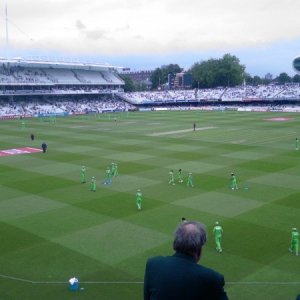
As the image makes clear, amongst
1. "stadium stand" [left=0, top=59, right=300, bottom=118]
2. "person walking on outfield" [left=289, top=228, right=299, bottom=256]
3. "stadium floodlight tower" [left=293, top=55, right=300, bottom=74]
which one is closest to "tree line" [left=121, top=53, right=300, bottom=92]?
"stadium stand" [left=0, top=59, right=300, bottom=118]

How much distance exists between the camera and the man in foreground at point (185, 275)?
334 cm

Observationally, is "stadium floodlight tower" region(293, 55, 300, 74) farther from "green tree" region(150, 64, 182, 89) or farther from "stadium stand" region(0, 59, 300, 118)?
"green tree" region(150, 64, 182, 89)

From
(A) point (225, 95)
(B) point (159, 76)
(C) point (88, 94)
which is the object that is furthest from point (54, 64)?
(B) point (159, 76)

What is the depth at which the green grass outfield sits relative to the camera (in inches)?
476

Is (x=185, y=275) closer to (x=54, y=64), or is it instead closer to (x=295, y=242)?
(x=295, y=242)

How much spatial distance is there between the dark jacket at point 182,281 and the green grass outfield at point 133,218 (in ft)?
26.9

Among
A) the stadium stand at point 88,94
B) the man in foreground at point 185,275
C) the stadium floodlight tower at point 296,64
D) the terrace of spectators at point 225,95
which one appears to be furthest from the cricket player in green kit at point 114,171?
the terrace of spectators at point 225,95

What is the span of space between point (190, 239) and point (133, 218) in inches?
573

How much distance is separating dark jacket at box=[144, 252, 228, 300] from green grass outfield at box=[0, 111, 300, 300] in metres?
8.19

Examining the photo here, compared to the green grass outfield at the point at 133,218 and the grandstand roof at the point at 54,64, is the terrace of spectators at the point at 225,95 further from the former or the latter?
the green grass outfield at the point at 133,218

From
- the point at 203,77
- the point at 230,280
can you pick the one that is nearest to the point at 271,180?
the point at 230,280

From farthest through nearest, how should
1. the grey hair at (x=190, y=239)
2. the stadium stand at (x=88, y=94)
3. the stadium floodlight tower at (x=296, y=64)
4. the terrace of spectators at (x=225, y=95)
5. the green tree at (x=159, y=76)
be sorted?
the green tree at (x=159, y=76)
the terrace of spectators at (x=225, y=95)
the stadium stand at (x=88, y=94)
the stadium floodlight tower at (x=296, y=64)
the grey hair at (x=190, y=239)

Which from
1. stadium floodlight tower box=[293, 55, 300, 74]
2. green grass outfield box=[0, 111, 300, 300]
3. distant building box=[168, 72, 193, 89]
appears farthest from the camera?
distant building box=[168, 72, 193, 89]

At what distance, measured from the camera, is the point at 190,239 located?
3.55m
